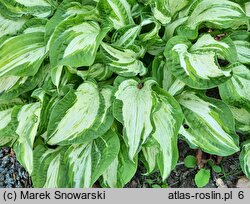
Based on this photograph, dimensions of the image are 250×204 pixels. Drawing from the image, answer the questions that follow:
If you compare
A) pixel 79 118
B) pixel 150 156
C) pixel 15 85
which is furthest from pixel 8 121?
pixel 150 156

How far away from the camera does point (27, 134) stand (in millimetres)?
1874

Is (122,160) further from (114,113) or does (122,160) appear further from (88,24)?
(88,24)

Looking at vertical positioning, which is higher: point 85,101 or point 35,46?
point 35,46

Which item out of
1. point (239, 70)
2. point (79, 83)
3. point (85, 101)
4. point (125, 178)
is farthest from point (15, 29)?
point (239, 70)

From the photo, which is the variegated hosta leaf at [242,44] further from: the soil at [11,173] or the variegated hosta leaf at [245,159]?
the soil at [11,173]

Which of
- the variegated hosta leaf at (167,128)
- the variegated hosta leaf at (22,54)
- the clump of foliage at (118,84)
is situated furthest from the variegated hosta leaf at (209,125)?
the variegated hosta leaf at (22,54)

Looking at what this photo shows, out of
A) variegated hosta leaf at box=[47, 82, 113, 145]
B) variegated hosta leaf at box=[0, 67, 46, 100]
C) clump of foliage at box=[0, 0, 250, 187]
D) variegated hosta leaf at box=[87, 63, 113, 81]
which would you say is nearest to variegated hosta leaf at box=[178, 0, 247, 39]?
clump of foliage at box=[0, 0, 250, 187]

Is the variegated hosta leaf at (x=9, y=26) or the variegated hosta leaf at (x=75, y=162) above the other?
the variegated hosta leaf at (x=9, y=26)

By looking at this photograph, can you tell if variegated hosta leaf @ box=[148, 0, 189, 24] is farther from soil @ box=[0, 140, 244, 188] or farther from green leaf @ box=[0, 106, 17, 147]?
green leaf @ box=[0, 106, 17, 147]

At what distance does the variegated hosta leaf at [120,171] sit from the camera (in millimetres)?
1967

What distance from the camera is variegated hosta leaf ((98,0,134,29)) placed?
189 cm

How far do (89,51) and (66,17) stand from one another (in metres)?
0.26

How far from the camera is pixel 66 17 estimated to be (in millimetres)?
1938

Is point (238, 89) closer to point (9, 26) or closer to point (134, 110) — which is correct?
point (134, 110)
